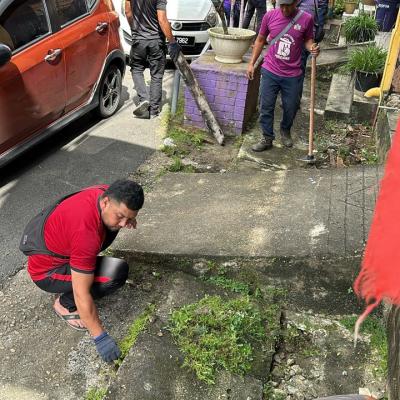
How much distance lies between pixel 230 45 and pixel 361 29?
4.27 metres

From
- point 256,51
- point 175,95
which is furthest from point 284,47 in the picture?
point 175,95

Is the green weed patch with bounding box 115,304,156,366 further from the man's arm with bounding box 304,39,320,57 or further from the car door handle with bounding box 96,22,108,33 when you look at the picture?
the car door handle with bounding box 96,22,108,33

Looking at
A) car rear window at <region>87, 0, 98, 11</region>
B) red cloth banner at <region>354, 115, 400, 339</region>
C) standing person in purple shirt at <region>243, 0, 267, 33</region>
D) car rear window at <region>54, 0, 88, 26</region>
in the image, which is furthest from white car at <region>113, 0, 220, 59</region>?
red cloth banner at <region>354, 115, 400, 339</region>

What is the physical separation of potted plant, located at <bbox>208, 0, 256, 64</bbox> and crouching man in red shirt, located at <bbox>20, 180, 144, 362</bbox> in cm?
341

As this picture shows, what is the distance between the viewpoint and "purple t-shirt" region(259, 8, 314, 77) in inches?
181

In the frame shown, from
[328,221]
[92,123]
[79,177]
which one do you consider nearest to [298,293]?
[328,221]

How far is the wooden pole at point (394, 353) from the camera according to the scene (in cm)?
239

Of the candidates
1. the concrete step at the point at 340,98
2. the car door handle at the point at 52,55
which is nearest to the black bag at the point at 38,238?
the car door handle at the point at 52,55

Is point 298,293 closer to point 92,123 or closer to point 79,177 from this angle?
point 79,177

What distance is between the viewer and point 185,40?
758cm

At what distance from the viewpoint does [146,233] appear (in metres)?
3.82

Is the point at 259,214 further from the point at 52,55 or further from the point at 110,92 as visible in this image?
the point at 110,92

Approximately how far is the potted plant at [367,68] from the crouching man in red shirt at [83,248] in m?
4.53

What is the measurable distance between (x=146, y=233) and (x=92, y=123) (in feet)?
9.27
